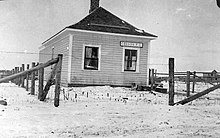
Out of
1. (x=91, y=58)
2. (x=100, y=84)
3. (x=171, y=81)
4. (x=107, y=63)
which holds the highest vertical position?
(x=91, y=58)

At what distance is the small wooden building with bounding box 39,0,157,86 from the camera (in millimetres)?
13398

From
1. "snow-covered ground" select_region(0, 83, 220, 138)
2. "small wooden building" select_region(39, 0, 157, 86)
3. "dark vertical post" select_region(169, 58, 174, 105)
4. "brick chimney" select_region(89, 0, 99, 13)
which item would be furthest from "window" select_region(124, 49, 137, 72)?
"snow-covered ground" select_region(0, 83, 220, 138)

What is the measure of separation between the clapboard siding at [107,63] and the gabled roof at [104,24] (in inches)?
13.5

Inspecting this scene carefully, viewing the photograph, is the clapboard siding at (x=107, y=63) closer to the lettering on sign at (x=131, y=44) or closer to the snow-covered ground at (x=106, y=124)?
the lettering on sign at (x=131, y=44)

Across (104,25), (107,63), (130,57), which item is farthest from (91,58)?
(130,57)

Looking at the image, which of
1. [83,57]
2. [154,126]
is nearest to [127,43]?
[83,57]

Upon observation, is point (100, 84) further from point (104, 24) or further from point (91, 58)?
point (104, 24)

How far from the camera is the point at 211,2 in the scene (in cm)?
523

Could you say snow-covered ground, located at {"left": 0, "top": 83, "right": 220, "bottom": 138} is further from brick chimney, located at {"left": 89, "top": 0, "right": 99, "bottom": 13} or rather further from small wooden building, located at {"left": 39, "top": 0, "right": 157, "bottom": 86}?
brick chimney, located at {"left": 89, "top": 0, "right": 99, "bottom": 13}

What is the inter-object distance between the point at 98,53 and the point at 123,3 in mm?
7073

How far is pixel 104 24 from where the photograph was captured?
14.8m

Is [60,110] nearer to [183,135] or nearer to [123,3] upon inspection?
[183,135]

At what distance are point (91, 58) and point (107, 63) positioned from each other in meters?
0.99

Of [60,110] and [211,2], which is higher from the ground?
[211,2]
